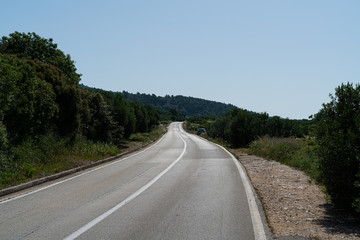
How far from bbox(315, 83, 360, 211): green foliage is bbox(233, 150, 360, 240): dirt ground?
47cm

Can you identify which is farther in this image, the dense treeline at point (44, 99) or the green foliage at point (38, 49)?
the green foliage at point (38, 49)

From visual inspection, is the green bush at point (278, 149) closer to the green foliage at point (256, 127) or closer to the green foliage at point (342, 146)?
the green foliage at point (256, 127)

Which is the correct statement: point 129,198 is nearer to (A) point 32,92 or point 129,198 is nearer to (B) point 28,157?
(B) point 28,157

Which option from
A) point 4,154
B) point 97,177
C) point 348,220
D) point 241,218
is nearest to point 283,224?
point 241,218

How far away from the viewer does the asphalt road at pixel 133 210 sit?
5.28m

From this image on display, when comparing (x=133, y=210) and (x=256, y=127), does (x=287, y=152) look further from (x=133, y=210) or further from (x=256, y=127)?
(x=256, y=127)

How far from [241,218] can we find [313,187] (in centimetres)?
455

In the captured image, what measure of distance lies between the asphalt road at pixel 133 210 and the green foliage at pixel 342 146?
174 cm

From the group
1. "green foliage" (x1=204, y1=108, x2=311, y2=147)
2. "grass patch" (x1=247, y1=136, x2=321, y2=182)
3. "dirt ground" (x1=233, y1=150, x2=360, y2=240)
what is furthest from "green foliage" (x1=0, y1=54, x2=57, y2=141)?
"green foliage" (x1=204, y1=108, x2=311, y2=147)

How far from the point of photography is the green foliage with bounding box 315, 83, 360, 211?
600cm

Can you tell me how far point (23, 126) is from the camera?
44.0 feet

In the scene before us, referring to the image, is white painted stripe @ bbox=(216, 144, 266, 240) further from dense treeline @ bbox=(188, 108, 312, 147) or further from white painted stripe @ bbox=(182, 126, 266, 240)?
dense treeline @ bbox=(188, 108, 312, 147)

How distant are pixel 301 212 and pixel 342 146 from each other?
5.85ft

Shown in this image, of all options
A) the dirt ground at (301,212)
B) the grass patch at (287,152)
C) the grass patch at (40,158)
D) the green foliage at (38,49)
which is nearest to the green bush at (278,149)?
the grass patch at (287,152)
